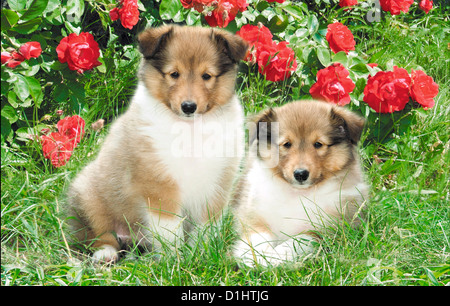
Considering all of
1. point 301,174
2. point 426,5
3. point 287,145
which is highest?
point 426,5

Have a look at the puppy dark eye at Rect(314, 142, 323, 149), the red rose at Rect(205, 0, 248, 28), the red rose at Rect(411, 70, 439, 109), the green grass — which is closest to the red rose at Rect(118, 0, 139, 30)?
the red rose at Rect(205, 0, 248, 28)

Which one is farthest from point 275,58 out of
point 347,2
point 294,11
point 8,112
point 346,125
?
point 8,112

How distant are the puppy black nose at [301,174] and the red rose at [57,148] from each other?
1595 millimetres

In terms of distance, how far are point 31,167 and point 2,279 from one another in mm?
1016

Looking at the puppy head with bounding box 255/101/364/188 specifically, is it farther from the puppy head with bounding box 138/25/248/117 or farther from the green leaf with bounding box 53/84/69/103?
the green leaf with bounding box 53/84/69/103

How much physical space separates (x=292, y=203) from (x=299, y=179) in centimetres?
22

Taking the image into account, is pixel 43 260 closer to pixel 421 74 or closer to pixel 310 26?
pixel 310 26

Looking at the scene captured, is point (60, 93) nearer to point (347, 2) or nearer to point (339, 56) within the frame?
point (339, 56)

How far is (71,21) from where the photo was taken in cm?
421

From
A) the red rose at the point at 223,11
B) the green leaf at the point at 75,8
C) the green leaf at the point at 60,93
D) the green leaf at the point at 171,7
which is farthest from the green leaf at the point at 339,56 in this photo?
the green leaf at the point at 60,93

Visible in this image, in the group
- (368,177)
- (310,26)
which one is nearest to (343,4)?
(310,26)

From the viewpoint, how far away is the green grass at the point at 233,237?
305 centimetres

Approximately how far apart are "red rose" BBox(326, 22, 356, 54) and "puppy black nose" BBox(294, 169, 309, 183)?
4.97ft

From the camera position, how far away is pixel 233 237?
11.3ft
